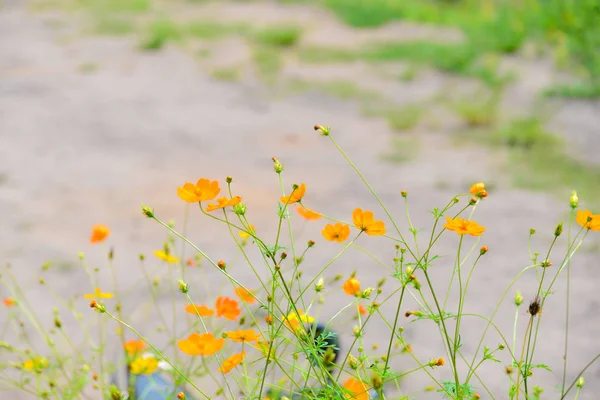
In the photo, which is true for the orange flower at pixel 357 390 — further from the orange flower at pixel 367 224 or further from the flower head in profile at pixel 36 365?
the flower head in profile at pixel 36 365

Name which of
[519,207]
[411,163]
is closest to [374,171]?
[411,163]

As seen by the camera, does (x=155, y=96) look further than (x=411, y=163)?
Yes

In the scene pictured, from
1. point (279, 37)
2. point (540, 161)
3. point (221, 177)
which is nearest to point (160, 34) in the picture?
point (279, 37)

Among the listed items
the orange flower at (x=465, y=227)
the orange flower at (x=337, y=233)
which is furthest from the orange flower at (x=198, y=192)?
the orange flower at (x=465, y=227)

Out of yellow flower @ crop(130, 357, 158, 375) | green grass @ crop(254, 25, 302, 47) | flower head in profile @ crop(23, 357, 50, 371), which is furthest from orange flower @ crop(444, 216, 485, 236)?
green grass @ crop(254, 25, 302, 47)

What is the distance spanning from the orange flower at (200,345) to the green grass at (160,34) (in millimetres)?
5081

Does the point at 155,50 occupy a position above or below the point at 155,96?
above

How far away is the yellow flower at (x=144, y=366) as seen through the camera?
1.38 m

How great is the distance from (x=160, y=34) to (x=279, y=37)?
3.42 feet

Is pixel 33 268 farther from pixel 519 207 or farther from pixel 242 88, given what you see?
pixel 242 88

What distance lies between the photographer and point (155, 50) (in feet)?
18.9

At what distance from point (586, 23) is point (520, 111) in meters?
1.36

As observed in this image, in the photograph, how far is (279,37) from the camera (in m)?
5.93

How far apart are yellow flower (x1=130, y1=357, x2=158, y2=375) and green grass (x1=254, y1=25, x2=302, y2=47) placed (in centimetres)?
482
